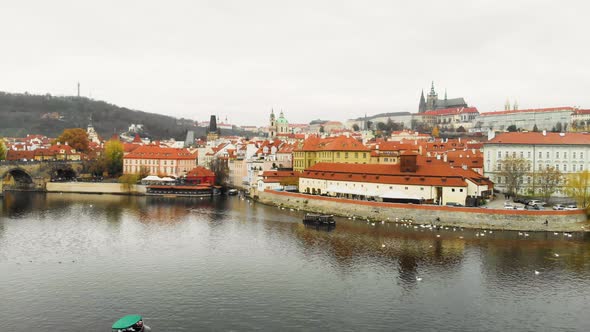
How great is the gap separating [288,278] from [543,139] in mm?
31535

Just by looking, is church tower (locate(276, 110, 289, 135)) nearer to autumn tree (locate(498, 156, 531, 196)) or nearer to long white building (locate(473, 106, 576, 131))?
long white building (locate(473, 106, 576, 131))

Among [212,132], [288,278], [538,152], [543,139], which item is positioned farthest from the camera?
[212,132]

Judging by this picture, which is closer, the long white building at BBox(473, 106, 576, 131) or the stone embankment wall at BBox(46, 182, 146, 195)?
the stone embankment wall at BBox(46, 182, 146, 195)

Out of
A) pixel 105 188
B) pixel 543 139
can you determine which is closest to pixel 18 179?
pixel 105 188

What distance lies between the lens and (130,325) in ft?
51.2

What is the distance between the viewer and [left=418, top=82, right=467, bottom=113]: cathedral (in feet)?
488

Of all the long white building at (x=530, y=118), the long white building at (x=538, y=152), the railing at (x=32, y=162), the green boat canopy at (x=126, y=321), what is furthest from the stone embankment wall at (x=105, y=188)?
the long white building at (x=530, y=118)

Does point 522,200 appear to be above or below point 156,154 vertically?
below

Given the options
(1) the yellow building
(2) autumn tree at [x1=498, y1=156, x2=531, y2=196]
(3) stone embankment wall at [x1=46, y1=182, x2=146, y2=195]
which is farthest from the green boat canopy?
(3) stone embankment wall at [x1=46, y1=182, x2=146, y2=195]

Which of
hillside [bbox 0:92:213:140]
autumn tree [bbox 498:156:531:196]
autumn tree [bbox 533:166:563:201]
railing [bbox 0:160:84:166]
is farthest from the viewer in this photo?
hillside [bbox 0:92:213:140]

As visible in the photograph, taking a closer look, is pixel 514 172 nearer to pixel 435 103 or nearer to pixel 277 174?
pixel 277 174

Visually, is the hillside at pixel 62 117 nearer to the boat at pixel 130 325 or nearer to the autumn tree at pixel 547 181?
the autumn tree at pixel 547 181

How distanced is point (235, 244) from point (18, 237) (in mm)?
13661

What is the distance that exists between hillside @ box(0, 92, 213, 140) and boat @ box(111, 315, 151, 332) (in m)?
128
